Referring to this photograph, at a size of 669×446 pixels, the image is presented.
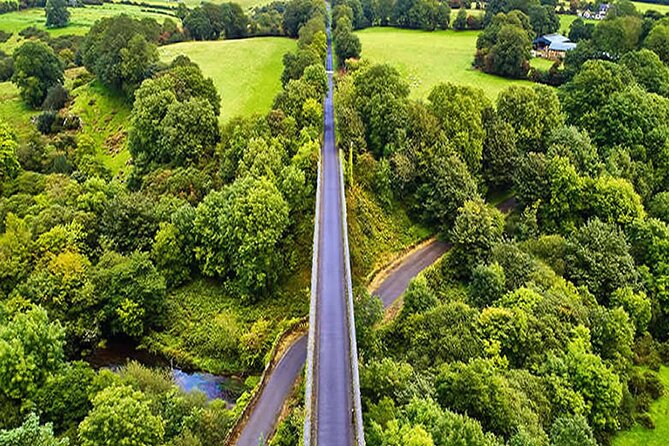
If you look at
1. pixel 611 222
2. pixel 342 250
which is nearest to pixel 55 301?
pixel 342 250

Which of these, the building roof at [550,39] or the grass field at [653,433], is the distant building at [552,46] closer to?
the building roof at [550,39]

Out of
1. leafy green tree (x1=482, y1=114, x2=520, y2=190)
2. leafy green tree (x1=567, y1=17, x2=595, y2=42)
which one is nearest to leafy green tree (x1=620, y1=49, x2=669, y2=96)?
leafy green tree (x1=482, y1=114, x2=520, y2=190)

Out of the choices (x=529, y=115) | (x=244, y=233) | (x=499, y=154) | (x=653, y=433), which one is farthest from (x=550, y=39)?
(x=653, y=433)

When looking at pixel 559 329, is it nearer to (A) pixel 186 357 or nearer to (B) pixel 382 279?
(B) pixel 382 279

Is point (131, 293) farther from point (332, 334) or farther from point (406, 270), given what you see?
point (406, 270)

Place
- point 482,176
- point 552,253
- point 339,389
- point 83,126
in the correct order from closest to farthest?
point 339,389, point 552,253, point 482,176, point 83,126

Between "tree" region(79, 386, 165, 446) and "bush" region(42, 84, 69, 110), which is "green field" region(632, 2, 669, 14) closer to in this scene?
"bush" region(42, 84, 69, 110)
